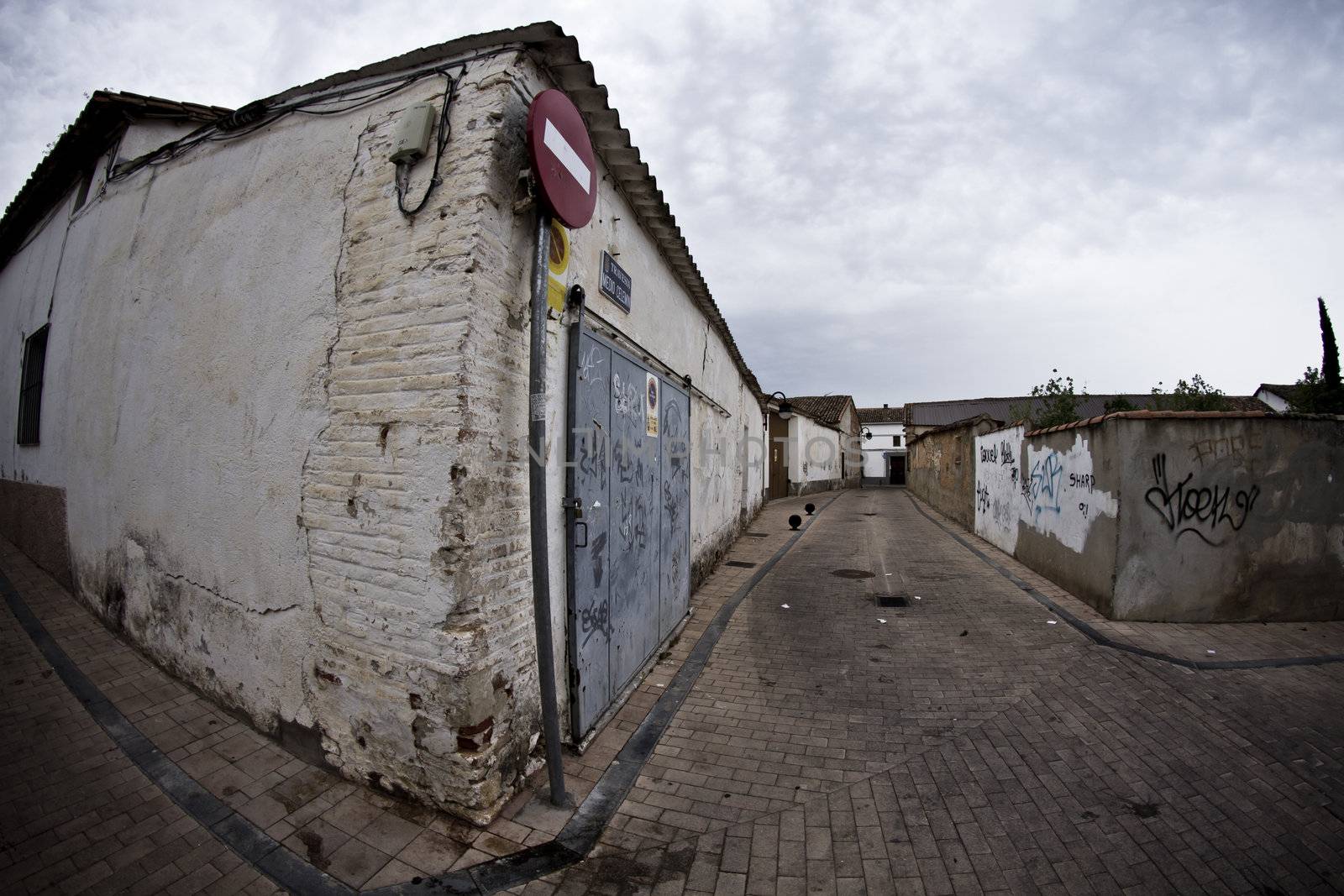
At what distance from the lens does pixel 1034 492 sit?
26.6 ft

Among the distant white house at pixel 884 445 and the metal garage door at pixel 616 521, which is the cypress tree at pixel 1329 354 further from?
the metal garage door at pixel 616 521

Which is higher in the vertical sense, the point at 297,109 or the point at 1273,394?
the point at 1273,394

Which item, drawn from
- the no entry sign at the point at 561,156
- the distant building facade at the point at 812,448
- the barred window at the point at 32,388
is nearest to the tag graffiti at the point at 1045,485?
the no entry sign at the point at 561,156

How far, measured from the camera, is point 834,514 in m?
16.8

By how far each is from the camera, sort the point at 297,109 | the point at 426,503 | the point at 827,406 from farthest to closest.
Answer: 1. the point at 827,406
2. the point at 297,109
3. the point at 426,503

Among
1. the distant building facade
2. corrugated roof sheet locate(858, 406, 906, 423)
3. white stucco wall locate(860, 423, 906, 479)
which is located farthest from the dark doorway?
corrugated roof sheet locate(858, 406, 906, 423)

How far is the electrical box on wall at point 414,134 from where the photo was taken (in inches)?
104

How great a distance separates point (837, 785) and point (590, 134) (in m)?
4.36

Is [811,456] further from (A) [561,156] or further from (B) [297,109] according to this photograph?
(B) [297,109]

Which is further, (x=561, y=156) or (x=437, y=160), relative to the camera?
(x=561, y=156)

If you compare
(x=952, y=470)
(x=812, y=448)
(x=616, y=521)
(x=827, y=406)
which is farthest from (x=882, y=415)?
(x=616, y=521)

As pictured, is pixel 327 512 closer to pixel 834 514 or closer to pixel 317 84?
pixel 317 84

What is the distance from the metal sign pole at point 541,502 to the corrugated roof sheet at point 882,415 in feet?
162

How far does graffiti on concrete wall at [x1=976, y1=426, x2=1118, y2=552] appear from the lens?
6.31 meters
